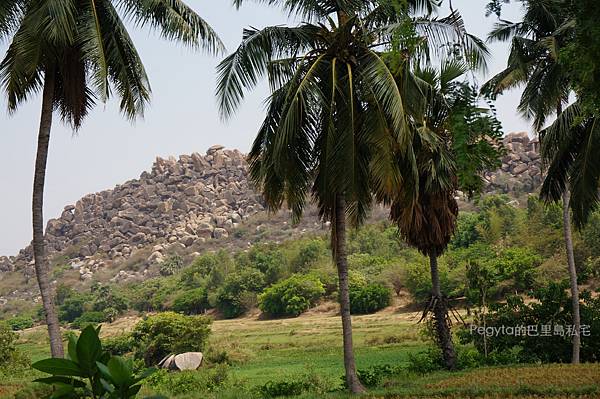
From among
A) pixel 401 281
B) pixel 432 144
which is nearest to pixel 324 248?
pixel 401 281

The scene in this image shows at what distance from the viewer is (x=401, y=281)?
41812 mm

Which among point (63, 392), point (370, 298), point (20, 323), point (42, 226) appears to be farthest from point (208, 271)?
point (63, 392)

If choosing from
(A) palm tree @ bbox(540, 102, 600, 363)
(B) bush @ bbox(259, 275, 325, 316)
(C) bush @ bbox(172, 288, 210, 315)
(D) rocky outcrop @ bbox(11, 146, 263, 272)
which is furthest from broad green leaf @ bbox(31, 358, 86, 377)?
(D) rocky outcrop @ bbox(11, 146, 263, 272)

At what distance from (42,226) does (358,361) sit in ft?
50.0

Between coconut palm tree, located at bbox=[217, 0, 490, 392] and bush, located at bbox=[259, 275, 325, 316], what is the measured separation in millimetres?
32468

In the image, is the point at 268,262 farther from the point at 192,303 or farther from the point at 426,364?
the point at 426,364

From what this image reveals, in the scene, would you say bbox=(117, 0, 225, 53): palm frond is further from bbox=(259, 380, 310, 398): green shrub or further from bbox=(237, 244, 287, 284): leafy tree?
bbox=(237, 244, 287, 284): leafy tree

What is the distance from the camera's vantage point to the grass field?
34.3 ft

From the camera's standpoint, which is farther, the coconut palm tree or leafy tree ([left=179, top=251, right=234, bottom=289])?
leafy tree ([left=179, top=251, right=234, bottom=289])

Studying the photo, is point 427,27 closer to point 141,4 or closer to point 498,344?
point 141,4

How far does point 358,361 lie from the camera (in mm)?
22672

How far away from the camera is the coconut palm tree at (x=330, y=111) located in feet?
32.8

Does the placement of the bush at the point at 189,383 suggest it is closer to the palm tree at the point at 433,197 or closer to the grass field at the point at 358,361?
the grass field at the point at 358,361

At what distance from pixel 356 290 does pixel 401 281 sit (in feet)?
10.4
